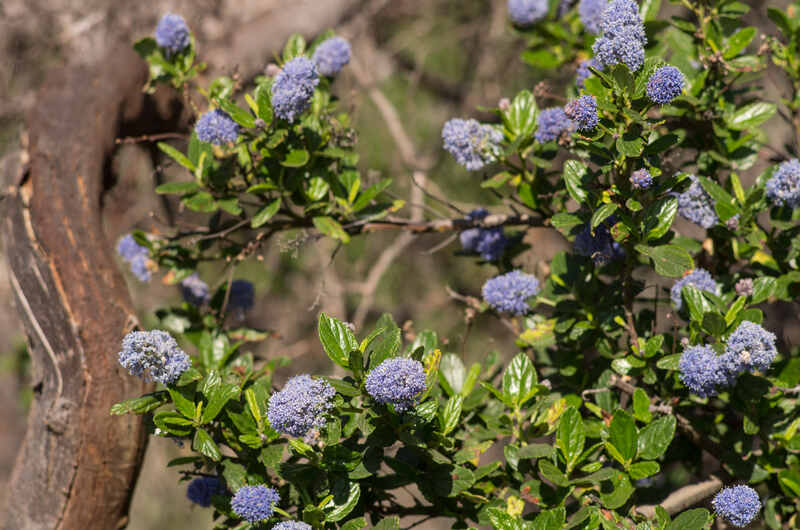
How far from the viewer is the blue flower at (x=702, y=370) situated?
56.7 inches

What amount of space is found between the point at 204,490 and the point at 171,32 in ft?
4.42

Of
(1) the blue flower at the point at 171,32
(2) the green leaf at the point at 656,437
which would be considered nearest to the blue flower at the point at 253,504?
(2) the green leaf at the point at 656,437

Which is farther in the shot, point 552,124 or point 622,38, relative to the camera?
point 552,124

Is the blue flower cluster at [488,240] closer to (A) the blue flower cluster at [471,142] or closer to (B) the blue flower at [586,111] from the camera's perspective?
(A) the blue flower cluster at [471,142]

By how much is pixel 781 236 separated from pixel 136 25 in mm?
2891

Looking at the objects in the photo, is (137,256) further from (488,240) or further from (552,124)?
(552,124)

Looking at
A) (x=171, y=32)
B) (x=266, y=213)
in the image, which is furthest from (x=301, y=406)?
(x=171, y=32)

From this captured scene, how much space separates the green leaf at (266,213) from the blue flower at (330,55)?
467 mm

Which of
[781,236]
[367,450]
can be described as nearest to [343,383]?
[367,450]

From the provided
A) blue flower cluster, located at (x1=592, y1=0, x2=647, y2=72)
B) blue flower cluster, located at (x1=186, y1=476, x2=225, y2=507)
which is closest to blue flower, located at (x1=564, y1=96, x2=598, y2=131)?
blue flower cluster, located at (x1=592, y1=0, x2=647, y2=72)

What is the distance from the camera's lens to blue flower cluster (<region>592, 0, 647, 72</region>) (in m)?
1.35

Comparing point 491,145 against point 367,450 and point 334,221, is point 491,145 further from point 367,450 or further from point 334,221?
point 367,450

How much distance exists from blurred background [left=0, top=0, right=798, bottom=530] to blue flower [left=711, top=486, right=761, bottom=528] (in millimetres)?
1724

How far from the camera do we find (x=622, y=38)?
4.42ft
